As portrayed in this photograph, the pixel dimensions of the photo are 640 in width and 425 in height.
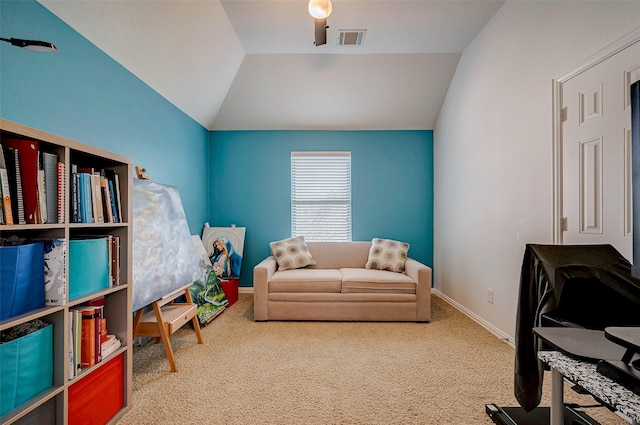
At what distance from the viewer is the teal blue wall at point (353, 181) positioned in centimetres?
452

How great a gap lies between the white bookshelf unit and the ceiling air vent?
2530mm

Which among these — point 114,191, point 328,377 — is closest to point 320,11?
point 114,191

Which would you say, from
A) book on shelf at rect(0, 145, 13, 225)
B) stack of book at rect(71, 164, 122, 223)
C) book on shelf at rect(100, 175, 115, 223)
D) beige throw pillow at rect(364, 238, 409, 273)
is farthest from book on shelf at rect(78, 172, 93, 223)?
beige throw pillow at rect(364, 238, 409, 273)

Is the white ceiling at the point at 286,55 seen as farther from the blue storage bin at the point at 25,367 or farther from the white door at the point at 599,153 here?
the blue storage bin at the point at 25,367

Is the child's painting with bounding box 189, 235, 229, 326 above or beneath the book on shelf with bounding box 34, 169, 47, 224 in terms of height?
beneath

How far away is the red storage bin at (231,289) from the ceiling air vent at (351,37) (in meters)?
3.20

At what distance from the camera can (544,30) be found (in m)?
2.30

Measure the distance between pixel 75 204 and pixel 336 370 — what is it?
1980 mm

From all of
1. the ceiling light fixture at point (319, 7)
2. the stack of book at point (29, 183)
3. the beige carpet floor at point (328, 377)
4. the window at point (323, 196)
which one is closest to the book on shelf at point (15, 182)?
the stack of book at point (29, 183)

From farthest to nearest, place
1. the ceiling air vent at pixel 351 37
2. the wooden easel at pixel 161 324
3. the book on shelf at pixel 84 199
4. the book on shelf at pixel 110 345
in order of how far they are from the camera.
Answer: the ceiling air vent at pixel 351 37, the wooden easel at pixel 161 324, the book on shelf at pixel 110 345, the book on shelf at pixel 84 199

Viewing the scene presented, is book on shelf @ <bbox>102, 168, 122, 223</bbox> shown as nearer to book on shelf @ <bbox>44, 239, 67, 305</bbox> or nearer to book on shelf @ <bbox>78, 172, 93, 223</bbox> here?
book on shelf @ <bbox>78, 172, 93, 223</bbox>

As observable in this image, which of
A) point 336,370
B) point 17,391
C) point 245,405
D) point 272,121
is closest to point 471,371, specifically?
point 336,370

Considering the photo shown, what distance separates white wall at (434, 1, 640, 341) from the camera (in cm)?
209

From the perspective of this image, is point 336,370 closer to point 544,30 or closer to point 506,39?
point 544,30
